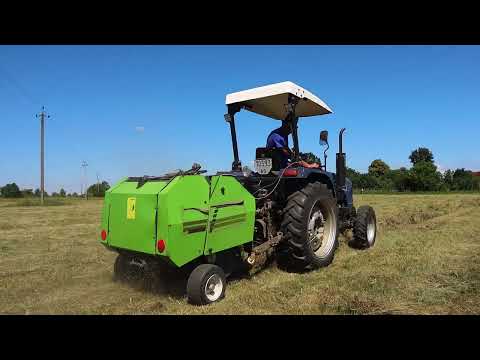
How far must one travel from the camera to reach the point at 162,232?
12.9 feet

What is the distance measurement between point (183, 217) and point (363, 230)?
4.32 metres

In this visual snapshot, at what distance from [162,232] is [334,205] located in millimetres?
3210

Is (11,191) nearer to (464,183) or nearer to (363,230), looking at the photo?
(363,230)

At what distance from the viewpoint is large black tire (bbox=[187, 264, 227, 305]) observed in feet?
13.1

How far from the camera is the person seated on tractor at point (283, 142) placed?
6019 mm

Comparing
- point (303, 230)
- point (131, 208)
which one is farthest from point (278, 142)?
point (131, 208)

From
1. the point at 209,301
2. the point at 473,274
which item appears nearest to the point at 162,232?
the point at 209,301

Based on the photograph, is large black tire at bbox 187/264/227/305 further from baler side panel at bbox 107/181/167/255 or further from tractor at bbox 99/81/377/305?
baler side panel at bbox 107/181/167/255

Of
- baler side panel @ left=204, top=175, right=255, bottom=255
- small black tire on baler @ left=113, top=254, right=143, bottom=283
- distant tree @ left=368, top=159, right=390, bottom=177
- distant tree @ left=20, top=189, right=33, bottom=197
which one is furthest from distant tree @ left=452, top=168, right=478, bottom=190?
distant tree @ left=20, top=189, right=33, bottom=197

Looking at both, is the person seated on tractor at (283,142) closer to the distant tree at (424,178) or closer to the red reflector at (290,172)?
the red reflector at (290,172)

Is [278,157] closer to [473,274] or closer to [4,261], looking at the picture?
[473,274]

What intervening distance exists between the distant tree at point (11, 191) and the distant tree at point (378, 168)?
185ft

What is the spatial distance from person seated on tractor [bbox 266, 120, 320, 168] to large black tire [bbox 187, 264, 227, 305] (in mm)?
2421
